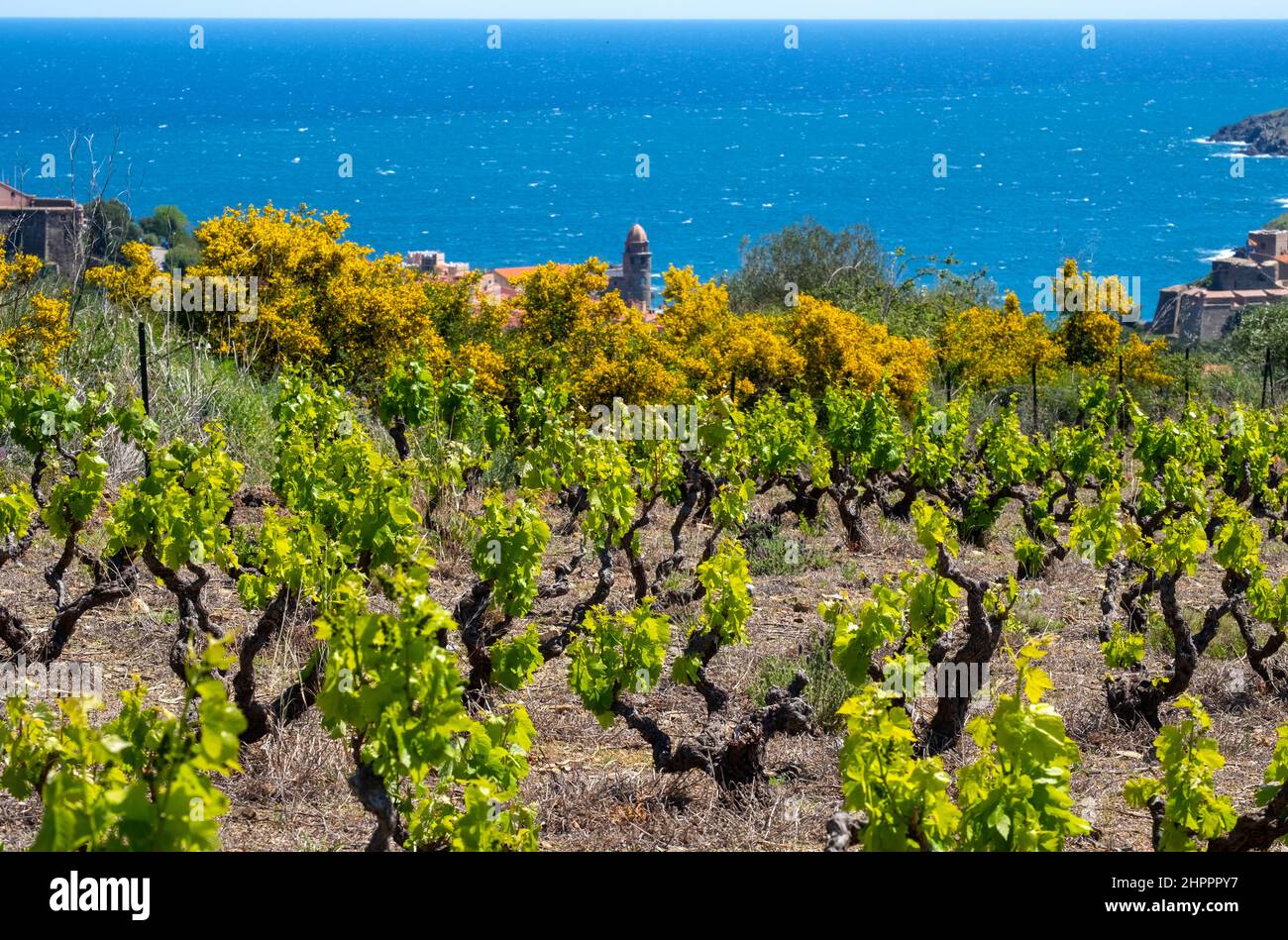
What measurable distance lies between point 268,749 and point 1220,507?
5.01 m

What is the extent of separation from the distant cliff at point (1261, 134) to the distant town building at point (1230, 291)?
66.9 meters

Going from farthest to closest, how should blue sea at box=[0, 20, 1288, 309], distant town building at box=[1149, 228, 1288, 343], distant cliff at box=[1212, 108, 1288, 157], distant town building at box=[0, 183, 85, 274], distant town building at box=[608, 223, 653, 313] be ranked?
distant cliff at box=[1212, 108, 1288, 157] < blue sea at box=[0, 20, 1288, 309] < distant town building at box=[608, 223, 653, 313] < distant town building at box=[1149, 228, 1288, 343] < distant town building at box=[0, 183, 85, 274]

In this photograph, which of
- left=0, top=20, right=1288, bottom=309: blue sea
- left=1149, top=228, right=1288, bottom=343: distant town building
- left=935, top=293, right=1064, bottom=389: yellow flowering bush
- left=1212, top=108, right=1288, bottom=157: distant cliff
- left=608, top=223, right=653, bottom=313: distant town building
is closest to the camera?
left=935, top=293, right=1064, bottom=389: yellow flowering bush

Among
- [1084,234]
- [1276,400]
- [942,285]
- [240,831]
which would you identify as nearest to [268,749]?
[240,831]

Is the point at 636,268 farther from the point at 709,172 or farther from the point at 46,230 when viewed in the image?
the point at 46,230

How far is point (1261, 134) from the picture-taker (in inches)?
5891

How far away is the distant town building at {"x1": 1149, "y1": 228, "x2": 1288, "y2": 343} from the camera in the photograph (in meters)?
59.3

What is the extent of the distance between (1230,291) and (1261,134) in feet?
291

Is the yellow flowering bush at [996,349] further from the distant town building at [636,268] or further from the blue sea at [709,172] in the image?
the distant town building at [636,268]

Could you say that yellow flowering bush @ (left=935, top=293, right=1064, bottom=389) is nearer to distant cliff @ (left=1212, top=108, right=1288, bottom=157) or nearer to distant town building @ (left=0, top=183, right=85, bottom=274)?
distant town building @ (left=0, top=183, right=85, bottom=274)

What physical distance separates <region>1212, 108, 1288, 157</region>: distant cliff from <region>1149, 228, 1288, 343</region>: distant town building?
66.9 m

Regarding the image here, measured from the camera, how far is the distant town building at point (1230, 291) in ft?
194

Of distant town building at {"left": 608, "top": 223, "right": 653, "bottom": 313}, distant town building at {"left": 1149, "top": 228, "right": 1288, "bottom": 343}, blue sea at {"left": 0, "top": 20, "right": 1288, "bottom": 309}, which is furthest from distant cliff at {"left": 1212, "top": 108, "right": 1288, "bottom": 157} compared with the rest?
distant town building at {"left": 608, "top": 223, "right": 653, "bottom": 313}

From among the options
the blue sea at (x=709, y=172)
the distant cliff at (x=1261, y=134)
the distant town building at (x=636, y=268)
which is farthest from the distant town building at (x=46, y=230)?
the distant cliff at (x=1261, y=134)
